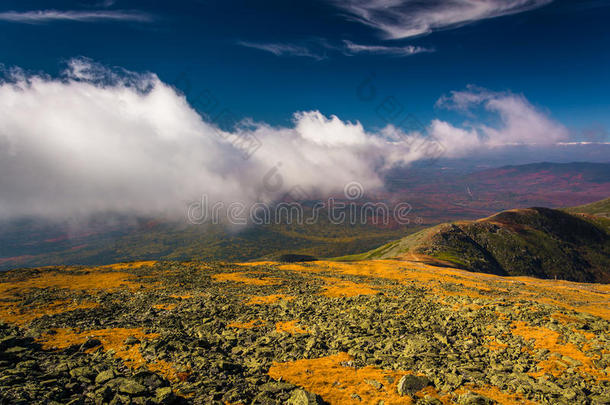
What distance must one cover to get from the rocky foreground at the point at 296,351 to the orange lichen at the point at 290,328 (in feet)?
0.54

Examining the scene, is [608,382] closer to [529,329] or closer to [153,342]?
[529,329]

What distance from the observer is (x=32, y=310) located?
25.7m

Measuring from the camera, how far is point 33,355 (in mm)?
14938

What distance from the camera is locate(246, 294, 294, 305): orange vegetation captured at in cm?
3016

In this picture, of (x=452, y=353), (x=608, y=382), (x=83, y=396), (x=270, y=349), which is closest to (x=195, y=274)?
(x=270, y=349)

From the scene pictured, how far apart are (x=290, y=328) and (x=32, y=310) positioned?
82.7ft

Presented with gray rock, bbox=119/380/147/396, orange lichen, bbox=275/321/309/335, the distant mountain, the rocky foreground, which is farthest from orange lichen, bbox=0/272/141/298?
the distant mountain

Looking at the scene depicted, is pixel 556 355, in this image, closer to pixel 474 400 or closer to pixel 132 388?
pixel 474 400

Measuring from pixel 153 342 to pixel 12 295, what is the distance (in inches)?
1118

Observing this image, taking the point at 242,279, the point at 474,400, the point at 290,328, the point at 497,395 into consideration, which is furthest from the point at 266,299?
the point at 497,395

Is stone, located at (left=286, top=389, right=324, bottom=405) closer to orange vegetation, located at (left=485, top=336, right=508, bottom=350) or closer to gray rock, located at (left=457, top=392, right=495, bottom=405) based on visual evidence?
gray rock, located at (left=457, top=392, right=495, bottom=405)

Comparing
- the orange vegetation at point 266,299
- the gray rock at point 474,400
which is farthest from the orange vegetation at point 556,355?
the orange vegetation at point 266,299

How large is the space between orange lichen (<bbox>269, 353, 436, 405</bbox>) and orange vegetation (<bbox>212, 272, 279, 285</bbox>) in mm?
28385

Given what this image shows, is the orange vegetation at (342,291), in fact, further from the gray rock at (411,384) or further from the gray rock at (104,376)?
the gray rock at (104,376)
